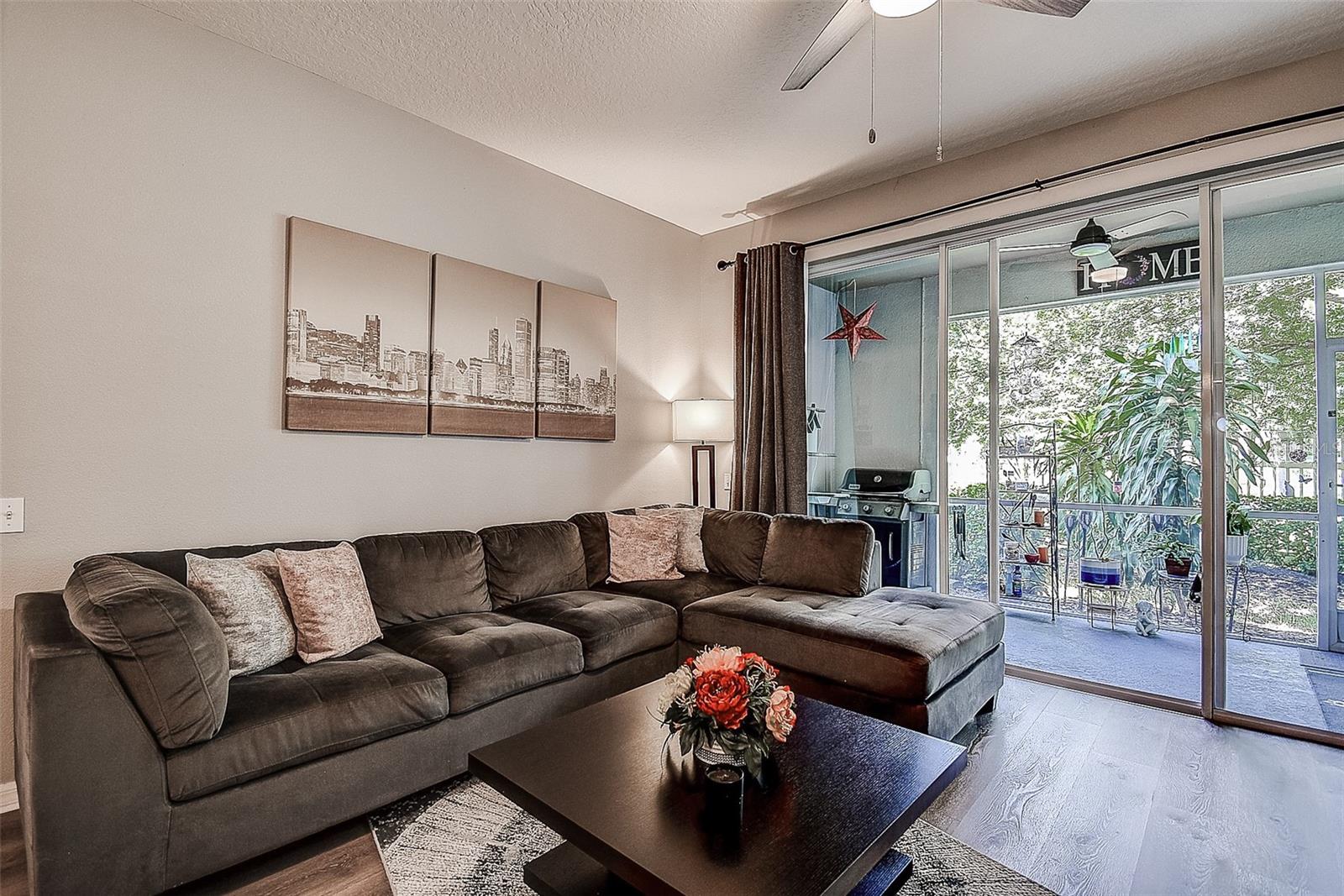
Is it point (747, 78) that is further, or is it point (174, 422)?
point (747, 78)

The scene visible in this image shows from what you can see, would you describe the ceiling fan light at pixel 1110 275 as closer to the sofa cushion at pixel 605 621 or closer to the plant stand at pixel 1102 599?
the plant stand at pixel 1102 599

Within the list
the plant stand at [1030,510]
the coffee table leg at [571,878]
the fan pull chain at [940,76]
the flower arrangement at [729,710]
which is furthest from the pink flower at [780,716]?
the plant stand at [1030,510]

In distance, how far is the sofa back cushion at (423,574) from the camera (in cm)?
274

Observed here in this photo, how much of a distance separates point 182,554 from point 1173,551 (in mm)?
4281

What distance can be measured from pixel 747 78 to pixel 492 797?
305 centimetres

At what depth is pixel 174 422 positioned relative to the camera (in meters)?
2.50

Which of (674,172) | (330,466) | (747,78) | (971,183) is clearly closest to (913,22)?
(747,78)

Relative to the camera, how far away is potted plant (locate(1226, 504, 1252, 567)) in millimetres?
2998

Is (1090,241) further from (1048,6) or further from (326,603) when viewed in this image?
(326,603)

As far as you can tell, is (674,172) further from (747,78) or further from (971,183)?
(971,183)

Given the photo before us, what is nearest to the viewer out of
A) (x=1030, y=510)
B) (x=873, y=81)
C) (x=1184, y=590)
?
(x=873, y=81)

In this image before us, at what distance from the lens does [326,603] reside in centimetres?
235

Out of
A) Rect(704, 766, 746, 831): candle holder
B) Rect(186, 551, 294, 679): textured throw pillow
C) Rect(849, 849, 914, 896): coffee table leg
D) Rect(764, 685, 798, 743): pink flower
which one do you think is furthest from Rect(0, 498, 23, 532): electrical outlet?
Rect(849, 849, 914, 896): coffee table leg

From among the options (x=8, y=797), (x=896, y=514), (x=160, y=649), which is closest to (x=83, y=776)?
(x=160, y=649)
